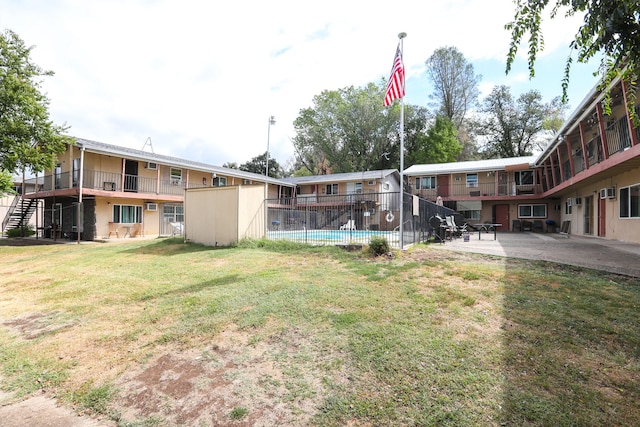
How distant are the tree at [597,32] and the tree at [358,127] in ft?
124

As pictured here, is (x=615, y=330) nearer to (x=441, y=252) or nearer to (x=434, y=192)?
(x=441, y=252)

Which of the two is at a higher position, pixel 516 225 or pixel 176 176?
pixel 176 176

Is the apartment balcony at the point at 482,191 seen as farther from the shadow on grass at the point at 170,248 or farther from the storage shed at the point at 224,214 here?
the shadow on grass at the point at 170,248

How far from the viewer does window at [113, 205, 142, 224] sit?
18266 mm

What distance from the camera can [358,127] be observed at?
40969 millimetres

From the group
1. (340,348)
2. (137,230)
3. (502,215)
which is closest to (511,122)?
(502,215)

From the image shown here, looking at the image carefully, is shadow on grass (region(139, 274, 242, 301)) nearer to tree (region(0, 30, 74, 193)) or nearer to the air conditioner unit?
the air conditioner unit

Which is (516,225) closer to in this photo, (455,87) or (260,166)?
(455,87)

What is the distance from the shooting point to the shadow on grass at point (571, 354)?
2117 millimetres

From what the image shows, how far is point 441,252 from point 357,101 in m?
35.5

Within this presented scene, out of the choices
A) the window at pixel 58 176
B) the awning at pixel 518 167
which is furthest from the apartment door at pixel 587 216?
the window at pixel 58 176

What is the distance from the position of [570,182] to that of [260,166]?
39.9 m

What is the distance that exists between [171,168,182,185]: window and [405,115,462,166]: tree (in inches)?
1110

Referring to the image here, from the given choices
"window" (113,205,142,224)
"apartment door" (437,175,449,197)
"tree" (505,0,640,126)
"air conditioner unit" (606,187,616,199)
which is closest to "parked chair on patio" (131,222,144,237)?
"window" (113,205,142,224)
